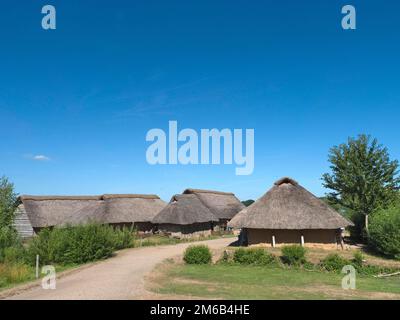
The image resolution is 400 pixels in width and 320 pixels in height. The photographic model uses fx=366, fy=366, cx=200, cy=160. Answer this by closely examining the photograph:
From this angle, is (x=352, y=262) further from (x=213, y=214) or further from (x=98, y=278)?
(x=213, y=214)

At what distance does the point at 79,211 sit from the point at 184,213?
510 inches

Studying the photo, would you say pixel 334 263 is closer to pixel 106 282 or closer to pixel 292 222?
pixel 292 222

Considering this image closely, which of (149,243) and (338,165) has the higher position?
(338,165)

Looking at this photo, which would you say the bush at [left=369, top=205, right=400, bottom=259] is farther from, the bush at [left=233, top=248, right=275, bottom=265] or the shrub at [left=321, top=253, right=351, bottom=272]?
the bush at [left=233, top=248, right=275, bottom=265]

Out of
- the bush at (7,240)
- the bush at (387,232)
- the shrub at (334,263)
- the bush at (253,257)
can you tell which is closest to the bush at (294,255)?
the bush at (253,257)

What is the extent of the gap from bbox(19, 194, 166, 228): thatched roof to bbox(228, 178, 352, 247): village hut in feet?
54.3

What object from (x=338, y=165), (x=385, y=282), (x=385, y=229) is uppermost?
(x=338, y=165)

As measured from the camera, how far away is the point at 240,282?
671 inches

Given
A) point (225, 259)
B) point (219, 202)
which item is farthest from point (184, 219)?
point (225, 259)

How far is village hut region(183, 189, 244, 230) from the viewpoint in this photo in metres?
45.8

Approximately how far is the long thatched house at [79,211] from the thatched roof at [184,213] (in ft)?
10.7

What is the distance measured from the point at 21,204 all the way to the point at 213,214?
73.8 ft

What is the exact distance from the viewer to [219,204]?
48969 millimetres
